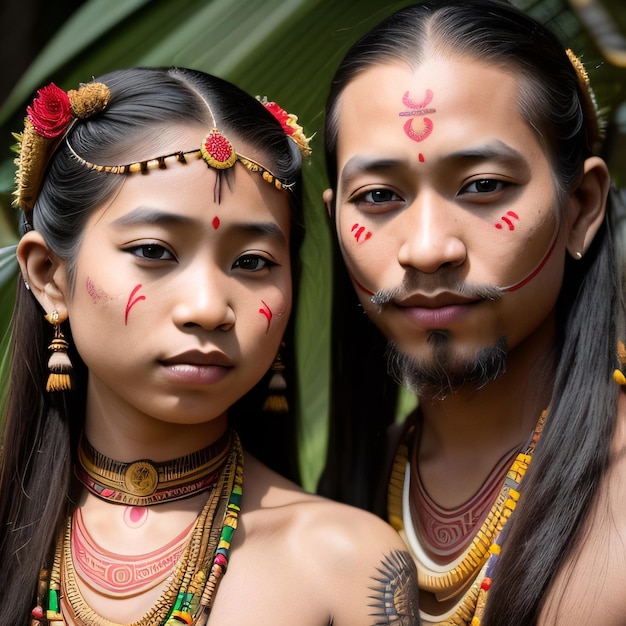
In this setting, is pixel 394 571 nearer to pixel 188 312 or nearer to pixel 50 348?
pixel 188 312

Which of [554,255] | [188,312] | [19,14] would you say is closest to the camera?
[188,312]

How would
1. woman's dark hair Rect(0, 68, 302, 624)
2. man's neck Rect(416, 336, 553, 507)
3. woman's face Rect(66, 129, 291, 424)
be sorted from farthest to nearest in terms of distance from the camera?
man's neck Rect(416, 336, 553, 507)
woman's dark hair Rect(0, 68, 302, 624)
woman's face Rect(66, 129, 291, 424)

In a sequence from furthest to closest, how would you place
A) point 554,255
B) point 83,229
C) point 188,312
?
1. point 554,255
2. point 83,229
3. point 188,312

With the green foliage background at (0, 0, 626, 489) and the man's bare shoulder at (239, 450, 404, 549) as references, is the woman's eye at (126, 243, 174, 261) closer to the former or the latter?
the man's bare shoulder at (239, 450, 404, 549)

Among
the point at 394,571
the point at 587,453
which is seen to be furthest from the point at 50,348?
the point at 587,453

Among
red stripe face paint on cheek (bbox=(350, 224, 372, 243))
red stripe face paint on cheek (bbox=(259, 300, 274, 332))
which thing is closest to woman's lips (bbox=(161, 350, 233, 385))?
red stripe face paint on cheek (bbox=(259, 300, 274, 332))

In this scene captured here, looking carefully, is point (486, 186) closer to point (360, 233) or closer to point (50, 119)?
point (360, 233)

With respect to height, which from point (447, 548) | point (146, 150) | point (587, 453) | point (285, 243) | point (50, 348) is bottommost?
point (447, 548)

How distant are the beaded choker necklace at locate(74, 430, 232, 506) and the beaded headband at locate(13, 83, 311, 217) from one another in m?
0.69

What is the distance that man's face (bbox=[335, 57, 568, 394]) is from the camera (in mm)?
2488

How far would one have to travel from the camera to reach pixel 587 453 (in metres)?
2.51

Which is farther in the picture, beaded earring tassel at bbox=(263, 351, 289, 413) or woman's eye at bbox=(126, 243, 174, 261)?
beaded earring tassel at bbox=(263, 351, 289, 413)

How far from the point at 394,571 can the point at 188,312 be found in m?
0.76

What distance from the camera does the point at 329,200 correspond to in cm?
291
